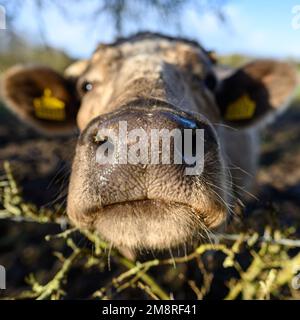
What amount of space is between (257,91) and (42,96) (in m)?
2.38

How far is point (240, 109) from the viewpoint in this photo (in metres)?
4.66

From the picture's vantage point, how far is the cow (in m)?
2.35

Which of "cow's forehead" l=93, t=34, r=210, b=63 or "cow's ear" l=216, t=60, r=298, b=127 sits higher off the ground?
"cow's forehead" l=93, t=34, r=210, b=63

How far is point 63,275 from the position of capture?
3084 millimetres

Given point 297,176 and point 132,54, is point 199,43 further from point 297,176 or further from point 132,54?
point 297,176

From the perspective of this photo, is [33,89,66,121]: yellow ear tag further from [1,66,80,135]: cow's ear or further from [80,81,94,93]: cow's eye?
[80,81,94,93]: cow's eye

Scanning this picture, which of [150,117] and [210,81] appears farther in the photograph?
[210,81]

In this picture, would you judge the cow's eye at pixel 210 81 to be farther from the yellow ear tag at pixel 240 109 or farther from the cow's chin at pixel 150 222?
the cow's chin at pixel 150 222

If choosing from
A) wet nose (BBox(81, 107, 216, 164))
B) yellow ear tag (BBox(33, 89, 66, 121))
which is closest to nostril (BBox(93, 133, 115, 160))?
wet nose (BBox(81, 107, 216, 164))

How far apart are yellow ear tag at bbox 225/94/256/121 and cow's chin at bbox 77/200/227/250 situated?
90.6 inches

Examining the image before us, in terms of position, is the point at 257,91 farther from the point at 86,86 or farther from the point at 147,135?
the point at 147,135

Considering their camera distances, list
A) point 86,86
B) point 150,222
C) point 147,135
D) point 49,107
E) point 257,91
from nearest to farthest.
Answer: point 147,135
point 150,222
point 86,86
point 49,107
point 257,91

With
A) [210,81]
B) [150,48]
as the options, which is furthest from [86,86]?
[210,81]
